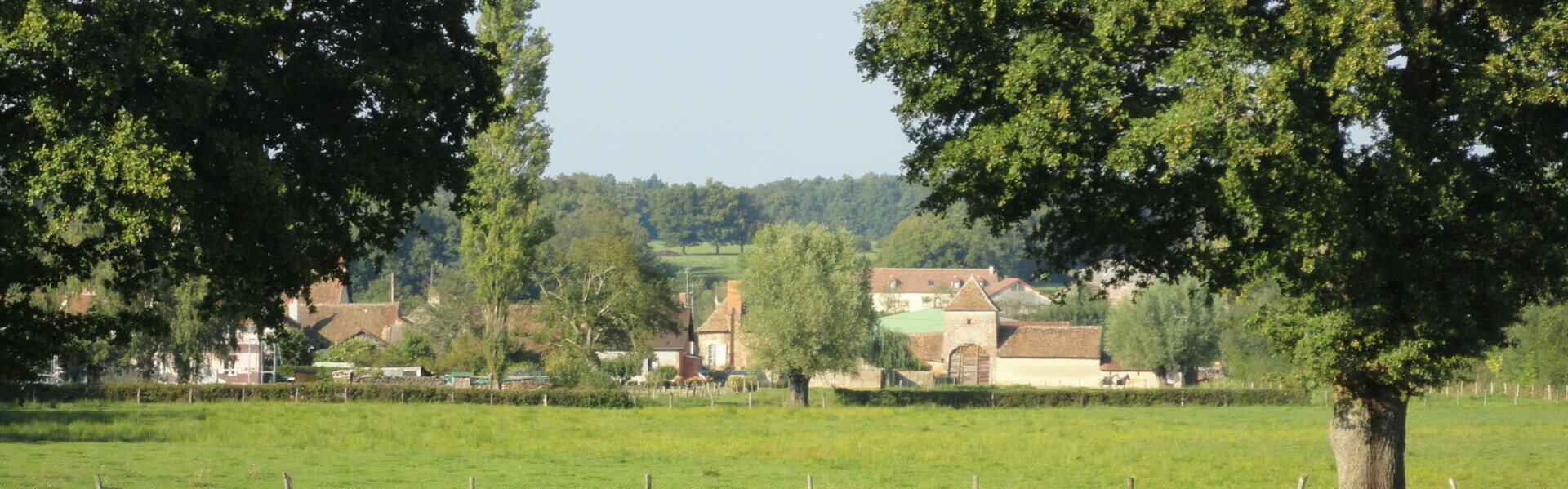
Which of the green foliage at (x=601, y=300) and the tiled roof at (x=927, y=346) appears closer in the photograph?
the green foliage at (x=601, y=300)

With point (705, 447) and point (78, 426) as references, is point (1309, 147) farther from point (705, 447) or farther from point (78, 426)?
point (78, 426)

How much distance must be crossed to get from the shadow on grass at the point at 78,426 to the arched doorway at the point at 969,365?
55753 mm

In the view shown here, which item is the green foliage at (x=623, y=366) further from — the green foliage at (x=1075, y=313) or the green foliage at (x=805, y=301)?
the green foliage at (x=1075, y=313)

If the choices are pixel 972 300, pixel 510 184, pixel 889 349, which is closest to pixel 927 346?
pixel 972 300

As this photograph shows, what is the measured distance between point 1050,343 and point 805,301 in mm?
29418

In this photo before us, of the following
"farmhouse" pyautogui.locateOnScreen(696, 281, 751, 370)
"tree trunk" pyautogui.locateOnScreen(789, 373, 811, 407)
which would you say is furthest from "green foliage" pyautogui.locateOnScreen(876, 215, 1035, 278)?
"tree trunk" pyautogui.locateOnScreen(789, 373, 811, 407)

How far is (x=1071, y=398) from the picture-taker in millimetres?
64688

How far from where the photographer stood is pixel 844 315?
215 ft

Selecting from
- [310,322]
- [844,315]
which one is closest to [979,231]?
[310,322]

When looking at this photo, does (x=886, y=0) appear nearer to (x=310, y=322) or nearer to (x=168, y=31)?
(x=168, y=31)

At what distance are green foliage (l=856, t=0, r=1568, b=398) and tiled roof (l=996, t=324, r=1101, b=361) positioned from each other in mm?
70817

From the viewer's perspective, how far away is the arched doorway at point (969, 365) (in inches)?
A: 3536

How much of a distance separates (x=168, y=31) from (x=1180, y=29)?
11.4 metres

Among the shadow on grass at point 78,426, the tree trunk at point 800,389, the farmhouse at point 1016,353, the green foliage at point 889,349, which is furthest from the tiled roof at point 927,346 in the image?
the shadow on grass at point 78,426
